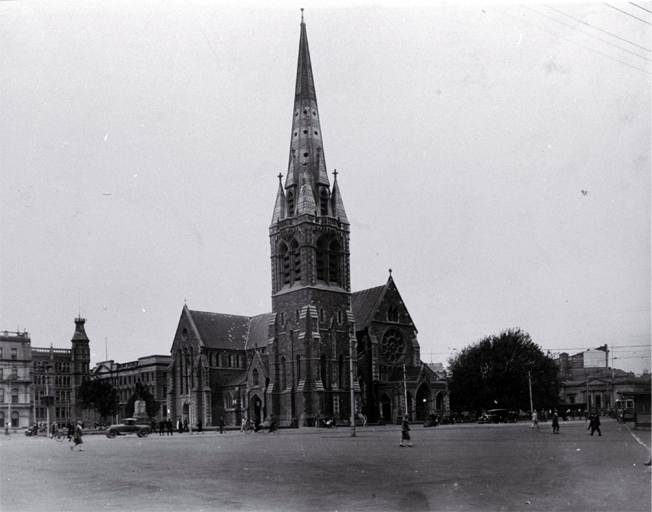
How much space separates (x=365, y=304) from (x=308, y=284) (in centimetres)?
974

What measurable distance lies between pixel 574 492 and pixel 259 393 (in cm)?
5375

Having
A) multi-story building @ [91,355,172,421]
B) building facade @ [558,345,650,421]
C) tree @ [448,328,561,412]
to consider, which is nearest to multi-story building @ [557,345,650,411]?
building facade @ [558,345,650,421]

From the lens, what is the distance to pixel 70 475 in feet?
59.8

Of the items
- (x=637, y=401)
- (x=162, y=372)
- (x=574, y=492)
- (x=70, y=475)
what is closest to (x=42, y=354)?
(x=162, y=372)

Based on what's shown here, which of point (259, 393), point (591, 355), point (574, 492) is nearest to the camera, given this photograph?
point (574, 492)

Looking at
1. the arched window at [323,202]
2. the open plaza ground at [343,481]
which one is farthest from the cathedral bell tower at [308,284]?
the open plaza ground at [343,481]

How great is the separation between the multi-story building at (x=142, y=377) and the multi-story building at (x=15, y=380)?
59.5ft

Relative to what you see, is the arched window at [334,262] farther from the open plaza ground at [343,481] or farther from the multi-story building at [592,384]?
the multi-story building at [592,384]

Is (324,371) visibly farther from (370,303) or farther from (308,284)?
(370,303)

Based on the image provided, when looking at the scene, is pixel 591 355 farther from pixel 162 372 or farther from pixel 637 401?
pixel 637 401

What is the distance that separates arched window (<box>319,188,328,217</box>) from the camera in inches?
2650

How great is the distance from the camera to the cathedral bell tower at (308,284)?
61.7 meters

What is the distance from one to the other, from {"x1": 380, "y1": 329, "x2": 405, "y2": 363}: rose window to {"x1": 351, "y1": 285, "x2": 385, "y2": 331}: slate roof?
2.54 metres

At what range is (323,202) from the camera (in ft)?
222
